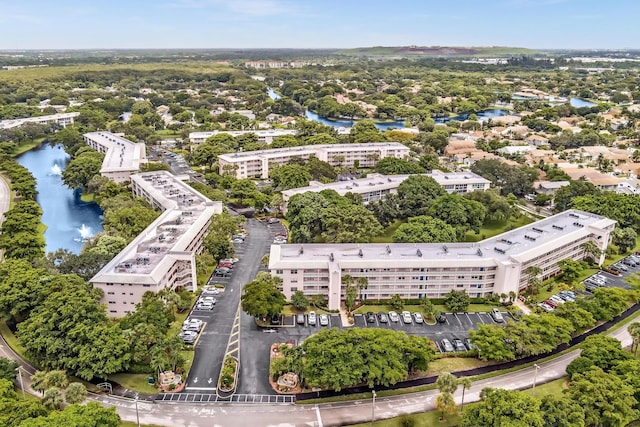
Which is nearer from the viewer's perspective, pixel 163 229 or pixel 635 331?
pixel 635 331

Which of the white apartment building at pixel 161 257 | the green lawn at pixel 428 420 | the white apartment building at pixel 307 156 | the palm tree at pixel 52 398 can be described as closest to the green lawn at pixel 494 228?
the green lawn at pixel 428 420

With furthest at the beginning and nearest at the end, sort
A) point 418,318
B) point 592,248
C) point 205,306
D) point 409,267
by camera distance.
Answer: point 592,248
point 409,267
point 205,306
point 418,318

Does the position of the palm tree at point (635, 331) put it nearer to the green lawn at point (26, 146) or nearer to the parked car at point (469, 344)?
the parked car at point (469, 344)

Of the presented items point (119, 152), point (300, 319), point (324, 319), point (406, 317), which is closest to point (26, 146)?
point (119, 152)

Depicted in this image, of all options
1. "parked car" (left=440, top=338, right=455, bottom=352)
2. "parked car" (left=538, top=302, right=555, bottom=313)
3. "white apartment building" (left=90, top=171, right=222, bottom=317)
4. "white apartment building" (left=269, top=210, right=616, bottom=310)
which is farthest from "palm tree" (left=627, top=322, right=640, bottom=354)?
"white apartment building" (left=90, top=171, right=222, bottom=317)

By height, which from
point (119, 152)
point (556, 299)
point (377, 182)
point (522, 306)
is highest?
point (119, 152)

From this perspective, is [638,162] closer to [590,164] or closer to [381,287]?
[590,164]

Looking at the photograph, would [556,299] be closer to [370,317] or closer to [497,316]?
[497,316]
